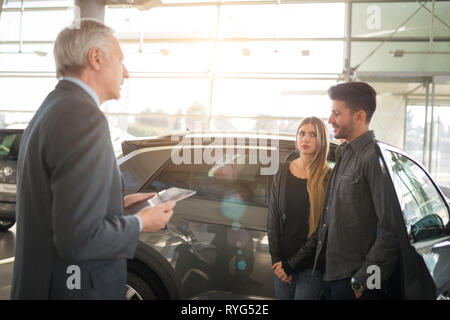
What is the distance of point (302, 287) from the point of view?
7.38 ft

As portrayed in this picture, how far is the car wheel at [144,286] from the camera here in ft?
8.46

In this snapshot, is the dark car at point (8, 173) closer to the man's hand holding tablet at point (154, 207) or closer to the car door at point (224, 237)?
the car door at point (224, 237)

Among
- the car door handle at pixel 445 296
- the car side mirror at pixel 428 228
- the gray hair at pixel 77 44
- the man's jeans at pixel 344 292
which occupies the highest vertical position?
the gray hair at pixel 77 44

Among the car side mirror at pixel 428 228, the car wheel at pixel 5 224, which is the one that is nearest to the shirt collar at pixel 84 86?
the car side mirror at pixel 428 228

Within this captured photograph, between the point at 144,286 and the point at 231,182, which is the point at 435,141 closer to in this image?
the point at 231,182

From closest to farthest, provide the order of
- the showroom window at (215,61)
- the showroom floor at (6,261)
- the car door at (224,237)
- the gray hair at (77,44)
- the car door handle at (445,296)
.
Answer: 1. the gray hair at (77,44)
2. the car door handle at (445,296)
3. the car door at (224,237)
4. the showroom floor at (6,261)
5. the showroom window at (215,61)

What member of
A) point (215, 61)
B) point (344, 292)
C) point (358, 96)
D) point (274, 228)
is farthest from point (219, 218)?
point (215, 61)

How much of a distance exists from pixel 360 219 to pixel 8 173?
5.41 meters

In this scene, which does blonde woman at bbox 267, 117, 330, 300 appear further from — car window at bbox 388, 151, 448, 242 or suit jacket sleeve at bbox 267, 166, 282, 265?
car window at bbox 388, 151, 448, 242

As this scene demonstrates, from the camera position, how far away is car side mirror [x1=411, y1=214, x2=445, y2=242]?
248 cm

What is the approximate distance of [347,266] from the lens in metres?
1.89

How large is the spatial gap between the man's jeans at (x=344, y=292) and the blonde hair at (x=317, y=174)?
37cm

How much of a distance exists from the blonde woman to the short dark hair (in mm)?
449
